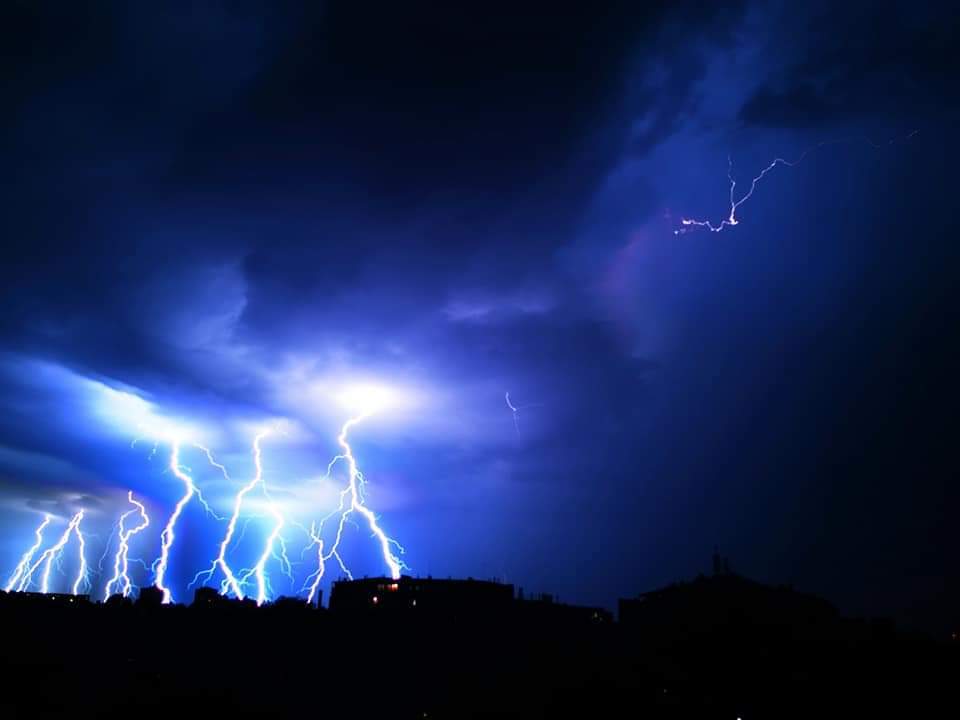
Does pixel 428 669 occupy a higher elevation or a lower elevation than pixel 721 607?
lower

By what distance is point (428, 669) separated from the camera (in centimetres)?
2655

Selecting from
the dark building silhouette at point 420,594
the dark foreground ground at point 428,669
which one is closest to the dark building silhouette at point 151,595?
the dark foreground ground at point 428,669

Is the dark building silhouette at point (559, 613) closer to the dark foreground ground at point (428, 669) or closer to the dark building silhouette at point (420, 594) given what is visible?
the dark building silhouette at point (420, 594)

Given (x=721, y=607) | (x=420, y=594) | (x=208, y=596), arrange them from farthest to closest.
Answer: (x=420, y=594)
(x=208, y=596)
(x=721, y=607)

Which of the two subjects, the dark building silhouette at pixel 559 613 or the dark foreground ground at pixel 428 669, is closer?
the dark foreground ground at pixel 428 669

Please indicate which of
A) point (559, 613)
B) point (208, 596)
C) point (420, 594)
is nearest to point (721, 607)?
point (559, 613)

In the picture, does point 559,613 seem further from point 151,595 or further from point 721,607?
point 151,595

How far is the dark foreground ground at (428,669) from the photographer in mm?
22391

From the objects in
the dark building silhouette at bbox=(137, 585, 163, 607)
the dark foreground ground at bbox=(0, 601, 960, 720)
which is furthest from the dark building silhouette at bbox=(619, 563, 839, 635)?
the dark building silhouette at bbox=(137, 585, 163, 607)

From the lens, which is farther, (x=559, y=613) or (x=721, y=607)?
(x=559, y=613)

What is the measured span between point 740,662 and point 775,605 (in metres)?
11.3

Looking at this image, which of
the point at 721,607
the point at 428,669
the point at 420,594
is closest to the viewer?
the point at 428,669

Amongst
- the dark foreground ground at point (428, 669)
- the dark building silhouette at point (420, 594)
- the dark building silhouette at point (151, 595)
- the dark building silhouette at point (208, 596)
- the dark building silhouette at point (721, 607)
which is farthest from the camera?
the dark building silhouette at point (420, 594)

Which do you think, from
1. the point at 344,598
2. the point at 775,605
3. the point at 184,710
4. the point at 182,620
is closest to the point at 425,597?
the point at 344,598
